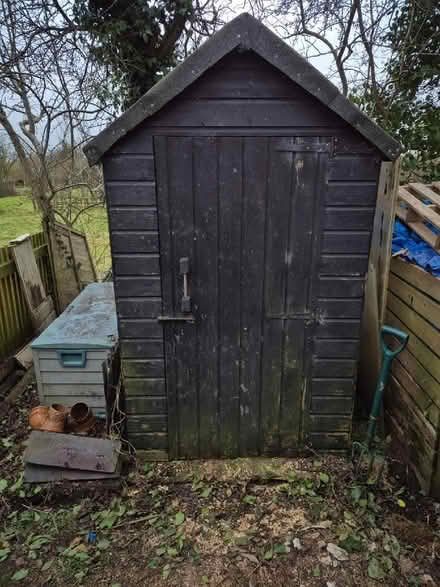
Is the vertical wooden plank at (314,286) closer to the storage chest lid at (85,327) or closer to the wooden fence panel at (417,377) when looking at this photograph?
the wooden fence panel at (417,377)

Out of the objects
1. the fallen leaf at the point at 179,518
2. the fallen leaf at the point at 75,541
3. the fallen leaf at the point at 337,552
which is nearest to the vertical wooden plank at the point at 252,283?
the fallen leaf at the point at 179,518

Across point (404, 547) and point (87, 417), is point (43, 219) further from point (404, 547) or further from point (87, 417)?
point (404, 547)

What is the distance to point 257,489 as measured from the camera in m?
2.86

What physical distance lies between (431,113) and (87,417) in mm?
5609

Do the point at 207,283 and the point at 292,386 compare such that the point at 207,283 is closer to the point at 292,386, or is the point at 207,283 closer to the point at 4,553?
the point at 292,386

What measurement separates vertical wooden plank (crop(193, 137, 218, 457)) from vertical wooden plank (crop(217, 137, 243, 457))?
0.04m

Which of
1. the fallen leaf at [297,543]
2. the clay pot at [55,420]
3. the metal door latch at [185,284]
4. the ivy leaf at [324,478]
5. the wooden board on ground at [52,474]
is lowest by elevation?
the fallen leaf at [297,543]

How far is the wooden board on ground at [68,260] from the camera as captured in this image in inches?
222

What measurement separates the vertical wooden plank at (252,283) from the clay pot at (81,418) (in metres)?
1.37

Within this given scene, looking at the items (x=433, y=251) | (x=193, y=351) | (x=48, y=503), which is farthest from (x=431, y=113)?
(x=48, y=503)

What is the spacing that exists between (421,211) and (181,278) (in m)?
1.94

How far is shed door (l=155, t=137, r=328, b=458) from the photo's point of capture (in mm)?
2379

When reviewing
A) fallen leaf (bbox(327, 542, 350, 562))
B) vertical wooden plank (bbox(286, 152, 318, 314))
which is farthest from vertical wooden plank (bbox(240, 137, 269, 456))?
fallen leaf (bbox(327, 542, 350, 562))

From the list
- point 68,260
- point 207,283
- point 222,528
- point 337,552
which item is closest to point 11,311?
point 68,260
